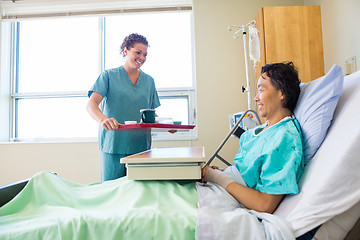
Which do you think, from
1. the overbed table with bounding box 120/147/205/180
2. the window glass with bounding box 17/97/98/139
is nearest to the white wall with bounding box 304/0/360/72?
the overbed table with bounding box 120/147/205/180

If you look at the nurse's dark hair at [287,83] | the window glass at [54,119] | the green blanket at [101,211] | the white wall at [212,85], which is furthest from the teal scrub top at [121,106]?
the window glass at [54,119]

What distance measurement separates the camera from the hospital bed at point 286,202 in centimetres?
75

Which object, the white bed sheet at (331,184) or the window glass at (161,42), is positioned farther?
the window glass at (161,42)

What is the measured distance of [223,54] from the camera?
109 inches

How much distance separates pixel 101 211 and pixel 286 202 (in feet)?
2.00

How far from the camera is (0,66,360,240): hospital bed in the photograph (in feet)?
2.46

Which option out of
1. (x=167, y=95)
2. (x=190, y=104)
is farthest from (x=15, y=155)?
(x=190, y=104)

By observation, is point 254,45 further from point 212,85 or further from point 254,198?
point 254,198

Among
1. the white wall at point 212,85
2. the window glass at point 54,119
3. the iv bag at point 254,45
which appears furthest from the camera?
the window glass at point 54,119

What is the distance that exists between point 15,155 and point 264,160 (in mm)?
2823

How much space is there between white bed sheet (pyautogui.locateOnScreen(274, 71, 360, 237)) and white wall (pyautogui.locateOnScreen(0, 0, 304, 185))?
1.84m

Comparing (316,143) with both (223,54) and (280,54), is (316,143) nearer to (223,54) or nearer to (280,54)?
(280,54)

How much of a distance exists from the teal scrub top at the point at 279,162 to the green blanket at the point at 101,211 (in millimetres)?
244

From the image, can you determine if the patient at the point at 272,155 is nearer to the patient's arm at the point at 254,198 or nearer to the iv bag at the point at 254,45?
the patient's arm at the point at 254,198
